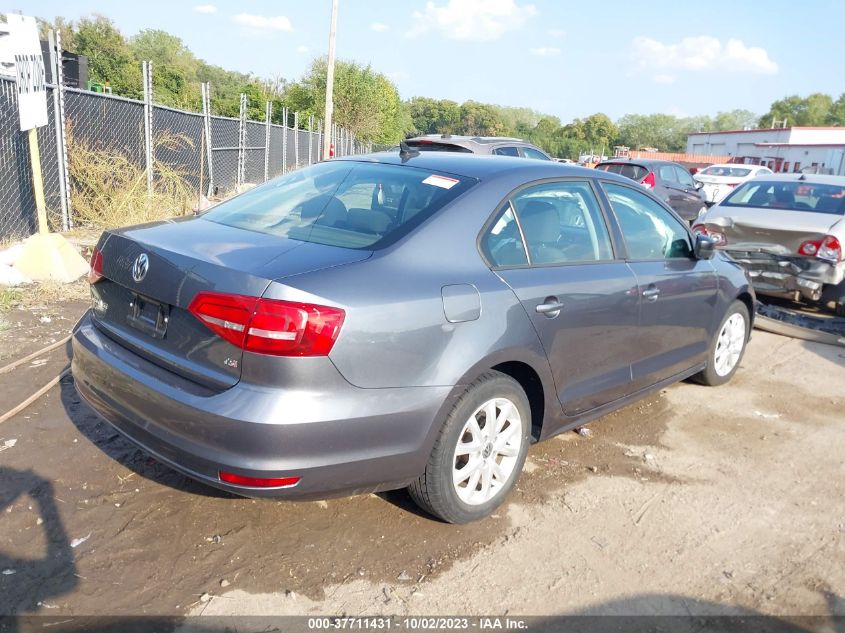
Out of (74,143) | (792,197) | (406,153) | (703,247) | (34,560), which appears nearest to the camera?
(34,560)

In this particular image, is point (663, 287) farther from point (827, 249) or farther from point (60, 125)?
point (60, 125)

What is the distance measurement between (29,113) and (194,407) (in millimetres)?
5210

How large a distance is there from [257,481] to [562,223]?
6.85ft

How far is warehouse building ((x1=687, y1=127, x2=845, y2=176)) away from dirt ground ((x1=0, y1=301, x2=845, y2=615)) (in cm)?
4340

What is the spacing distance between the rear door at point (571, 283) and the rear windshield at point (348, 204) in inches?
14.0

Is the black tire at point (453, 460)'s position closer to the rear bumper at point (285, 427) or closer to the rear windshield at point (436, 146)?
the rear bumper at point (285, 427)

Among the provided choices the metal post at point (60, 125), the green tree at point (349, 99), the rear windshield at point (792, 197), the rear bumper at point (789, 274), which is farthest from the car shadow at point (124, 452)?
the green tree at point (349, 99)

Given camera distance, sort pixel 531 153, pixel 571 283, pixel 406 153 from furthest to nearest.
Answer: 1. pixel 531 153
2. pixel 406 153
3. pixel 571 283

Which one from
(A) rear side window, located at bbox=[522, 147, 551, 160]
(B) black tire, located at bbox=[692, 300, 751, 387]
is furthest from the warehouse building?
(B) black tire, located at bbox=[692, 300, 751, 387]

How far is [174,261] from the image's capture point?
2795 millimetres

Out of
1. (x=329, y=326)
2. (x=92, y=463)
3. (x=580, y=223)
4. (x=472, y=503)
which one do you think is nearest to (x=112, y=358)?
(x=92, y=463)

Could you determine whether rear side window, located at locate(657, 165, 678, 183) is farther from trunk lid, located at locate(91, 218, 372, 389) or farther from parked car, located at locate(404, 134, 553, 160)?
trunk lid, located at locate(91, 218, 372, 389)

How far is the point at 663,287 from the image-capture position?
13.8ft

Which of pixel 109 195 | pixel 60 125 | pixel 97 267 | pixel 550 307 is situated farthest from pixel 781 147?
pixel 97 267
